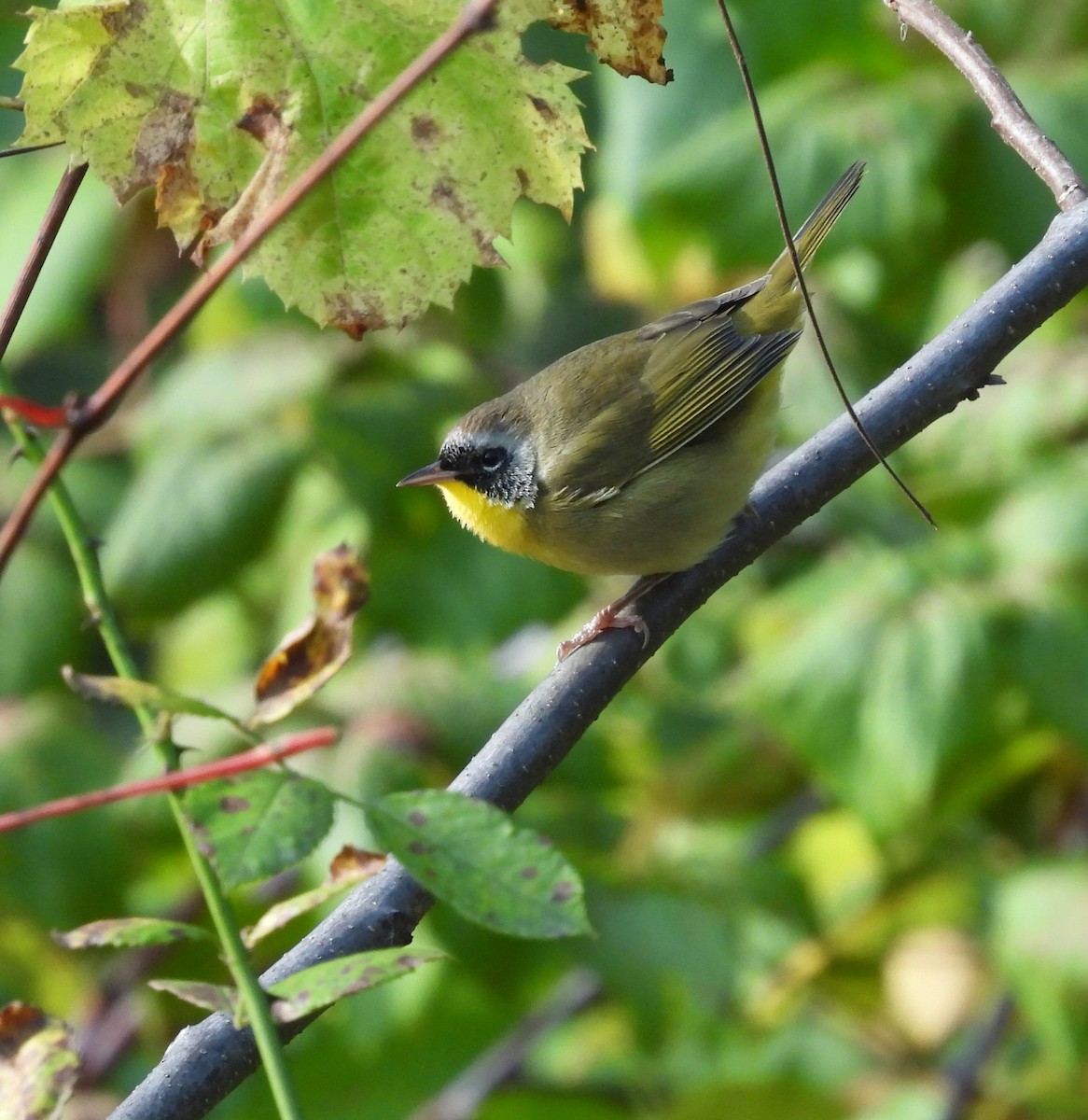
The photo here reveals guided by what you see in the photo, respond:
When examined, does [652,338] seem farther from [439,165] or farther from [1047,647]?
[439,165]

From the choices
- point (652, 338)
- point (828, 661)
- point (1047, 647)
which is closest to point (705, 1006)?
point (828, 661)

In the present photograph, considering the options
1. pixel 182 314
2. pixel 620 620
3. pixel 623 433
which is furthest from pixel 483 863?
pixel 623 433

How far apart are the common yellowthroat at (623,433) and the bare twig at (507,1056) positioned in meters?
1.70

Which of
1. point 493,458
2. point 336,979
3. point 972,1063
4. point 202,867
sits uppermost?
point 493,458

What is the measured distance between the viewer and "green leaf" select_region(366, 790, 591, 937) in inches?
35.4

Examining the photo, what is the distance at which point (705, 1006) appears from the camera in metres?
4.16

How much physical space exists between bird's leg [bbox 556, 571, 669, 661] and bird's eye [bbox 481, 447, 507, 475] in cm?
49

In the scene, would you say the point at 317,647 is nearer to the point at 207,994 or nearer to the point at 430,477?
the point at 207,994

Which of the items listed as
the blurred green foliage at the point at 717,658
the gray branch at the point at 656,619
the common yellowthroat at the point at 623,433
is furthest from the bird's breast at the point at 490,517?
the gray branch at the point at 656,619

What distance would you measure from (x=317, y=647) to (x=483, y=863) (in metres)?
0.26

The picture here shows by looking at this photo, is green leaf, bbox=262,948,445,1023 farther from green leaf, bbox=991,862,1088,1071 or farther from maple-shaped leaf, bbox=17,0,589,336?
green leaf, bbox=991,862,1088,1071

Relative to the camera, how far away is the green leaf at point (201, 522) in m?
3.91

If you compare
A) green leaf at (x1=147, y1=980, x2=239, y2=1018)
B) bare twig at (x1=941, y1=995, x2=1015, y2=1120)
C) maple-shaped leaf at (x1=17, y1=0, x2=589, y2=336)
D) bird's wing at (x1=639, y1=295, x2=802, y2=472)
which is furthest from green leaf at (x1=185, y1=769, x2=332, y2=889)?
bare twig at (x1=941, y1=995, x2=1015, y2=1120)

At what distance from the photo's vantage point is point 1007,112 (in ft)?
6.39
